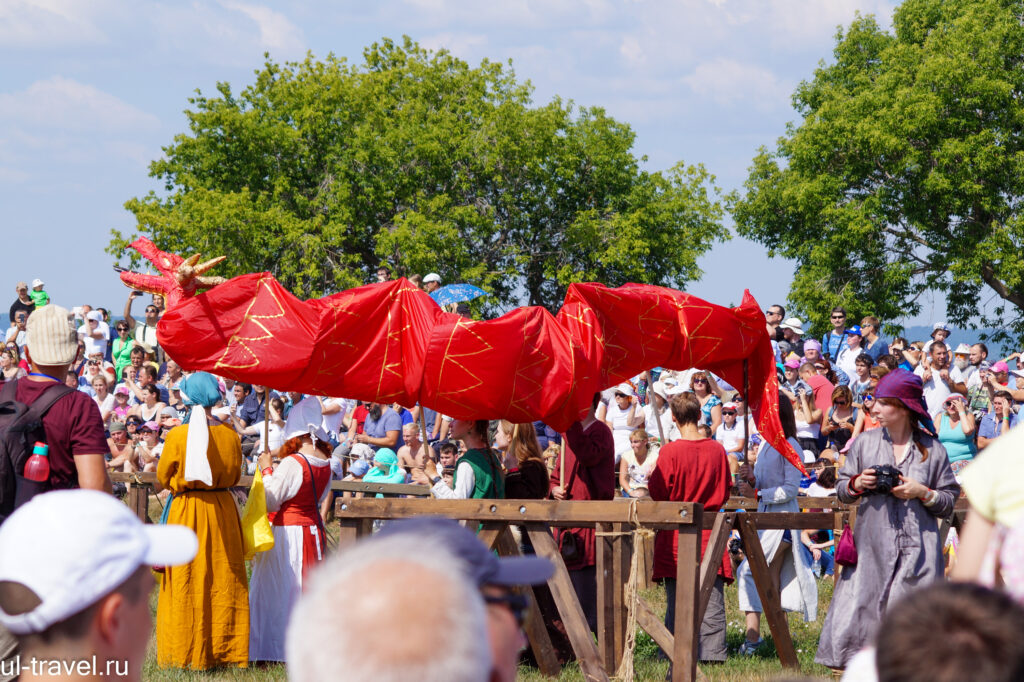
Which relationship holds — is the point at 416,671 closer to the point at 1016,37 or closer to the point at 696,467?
the point at 696,467

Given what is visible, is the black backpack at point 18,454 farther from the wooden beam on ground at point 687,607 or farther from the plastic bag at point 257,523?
the wooden beam on ground at point 687,607

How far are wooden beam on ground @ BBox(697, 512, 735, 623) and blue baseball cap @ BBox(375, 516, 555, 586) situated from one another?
4.77m

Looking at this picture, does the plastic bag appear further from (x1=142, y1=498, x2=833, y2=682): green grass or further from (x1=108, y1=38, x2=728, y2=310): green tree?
(x1=108, y1=38, x2=728, y2=310): green tree

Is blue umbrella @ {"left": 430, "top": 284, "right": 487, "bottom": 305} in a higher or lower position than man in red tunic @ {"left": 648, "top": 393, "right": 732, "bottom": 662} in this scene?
higher

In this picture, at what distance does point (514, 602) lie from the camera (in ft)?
5.46

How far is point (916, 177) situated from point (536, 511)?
25.1m

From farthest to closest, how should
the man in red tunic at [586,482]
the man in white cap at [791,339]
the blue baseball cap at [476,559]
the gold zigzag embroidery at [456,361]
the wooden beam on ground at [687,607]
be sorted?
the man in white cap at [791,339], the man in red tunic at [586,482], the gold zigzag embroidery at [456,361], the wooden beam on ground at [687,607], the blue baseball cap at [476,559]

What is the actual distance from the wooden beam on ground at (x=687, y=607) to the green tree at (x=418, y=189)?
28468mm

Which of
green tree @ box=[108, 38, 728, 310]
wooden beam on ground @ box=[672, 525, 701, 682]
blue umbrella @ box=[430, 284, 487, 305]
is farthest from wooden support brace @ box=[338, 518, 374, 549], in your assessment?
green tree @ box=[108, 38, 728, 310]

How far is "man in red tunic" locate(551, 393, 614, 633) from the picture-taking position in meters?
7.51

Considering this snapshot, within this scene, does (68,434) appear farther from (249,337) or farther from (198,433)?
(198,433)

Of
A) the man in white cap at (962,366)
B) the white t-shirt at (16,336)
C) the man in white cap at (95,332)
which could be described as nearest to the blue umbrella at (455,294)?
the man in white cap at (962,366)

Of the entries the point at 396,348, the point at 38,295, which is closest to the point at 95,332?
the point at 38,295

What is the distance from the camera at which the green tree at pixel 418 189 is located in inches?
1367
